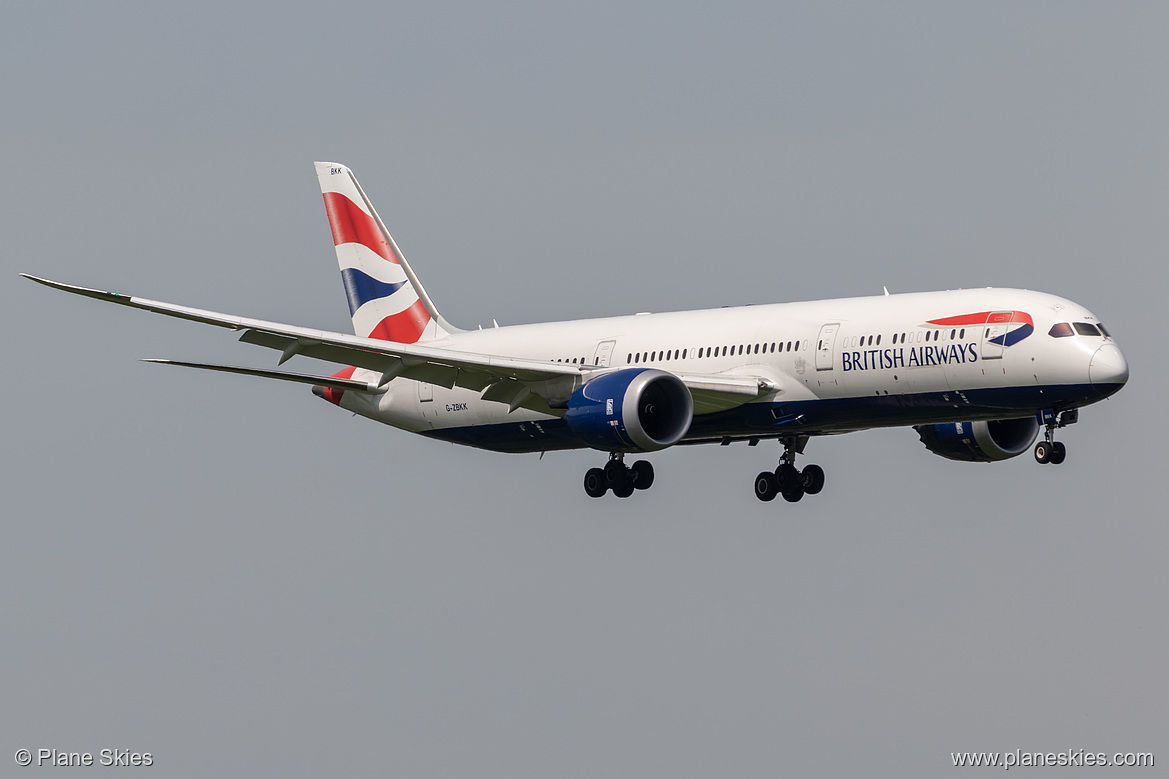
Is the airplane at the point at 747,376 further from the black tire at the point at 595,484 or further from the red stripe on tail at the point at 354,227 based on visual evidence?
the red stripe on tail at the point at 354,227

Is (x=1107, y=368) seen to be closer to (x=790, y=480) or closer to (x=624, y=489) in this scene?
(x=790, y=480)

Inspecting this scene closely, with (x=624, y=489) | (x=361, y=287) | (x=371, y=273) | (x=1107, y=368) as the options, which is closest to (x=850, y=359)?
(x=1107, y=368)

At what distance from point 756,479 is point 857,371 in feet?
26.0

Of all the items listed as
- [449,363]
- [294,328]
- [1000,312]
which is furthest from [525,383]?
[1000,312]

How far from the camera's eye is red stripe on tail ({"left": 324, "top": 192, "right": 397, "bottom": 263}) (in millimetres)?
60312

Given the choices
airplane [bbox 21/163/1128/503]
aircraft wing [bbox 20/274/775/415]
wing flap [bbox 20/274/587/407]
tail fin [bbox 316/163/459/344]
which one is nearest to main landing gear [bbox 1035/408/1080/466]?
airplane [bbox 21/163/1128/503]

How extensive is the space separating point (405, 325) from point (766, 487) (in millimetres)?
13262

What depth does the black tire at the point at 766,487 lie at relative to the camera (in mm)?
53094

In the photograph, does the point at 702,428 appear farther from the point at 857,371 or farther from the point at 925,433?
the point at 925,433

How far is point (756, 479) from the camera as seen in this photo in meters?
53.6

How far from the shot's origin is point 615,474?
5306 centimetres

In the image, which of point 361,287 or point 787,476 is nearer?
point 787,476

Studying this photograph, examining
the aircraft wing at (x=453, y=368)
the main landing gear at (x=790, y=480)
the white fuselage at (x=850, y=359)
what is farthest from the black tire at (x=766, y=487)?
the aircraft wing at (x=453, y=368)

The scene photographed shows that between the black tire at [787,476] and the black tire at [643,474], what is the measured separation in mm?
3614
